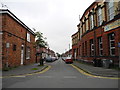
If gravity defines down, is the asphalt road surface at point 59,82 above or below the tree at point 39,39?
below

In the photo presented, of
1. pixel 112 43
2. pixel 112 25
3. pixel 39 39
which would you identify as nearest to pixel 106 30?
pixel 112 25

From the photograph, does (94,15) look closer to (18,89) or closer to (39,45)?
(39,45)

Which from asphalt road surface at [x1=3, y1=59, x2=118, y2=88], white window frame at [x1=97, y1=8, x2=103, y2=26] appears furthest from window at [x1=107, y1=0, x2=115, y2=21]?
asphalt road surface at [x1=3, y1=59, x2=118, y2=88]

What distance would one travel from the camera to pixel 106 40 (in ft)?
47.0

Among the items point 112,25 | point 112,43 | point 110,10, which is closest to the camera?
point 112,25

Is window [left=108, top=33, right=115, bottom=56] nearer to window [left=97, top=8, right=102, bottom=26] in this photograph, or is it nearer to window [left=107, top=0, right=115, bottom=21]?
window [left=107, top=0, right=115, bottom=21]

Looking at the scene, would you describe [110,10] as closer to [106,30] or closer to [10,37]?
[106,30]

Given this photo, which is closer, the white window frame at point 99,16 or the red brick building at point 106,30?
the red brick building at point 106,30

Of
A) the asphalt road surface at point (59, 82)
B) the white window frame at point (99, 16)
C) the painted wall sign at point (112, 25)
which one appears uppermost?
the white window frame at point (99, 16)

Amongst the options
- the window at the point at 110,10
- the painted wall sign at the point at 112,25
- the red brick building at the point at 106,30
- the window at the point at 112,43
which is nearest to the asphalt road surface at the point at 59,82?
the red brick building at the point at 106,30

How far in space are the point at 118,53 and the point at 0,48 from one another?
12.5 metres

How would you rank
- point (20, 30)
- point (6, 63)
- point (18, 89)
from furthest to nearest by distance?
1. point (20, 30)
2. point (6, 63)
3. point (18, 89)

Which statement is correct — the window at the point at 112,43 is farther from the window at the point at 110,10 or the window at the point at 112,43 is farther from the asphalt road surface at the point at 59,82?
→ the asphalt road surface at the point at 59,82

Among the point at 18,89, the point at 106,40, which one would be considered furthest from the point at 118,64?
the point at 18,89
